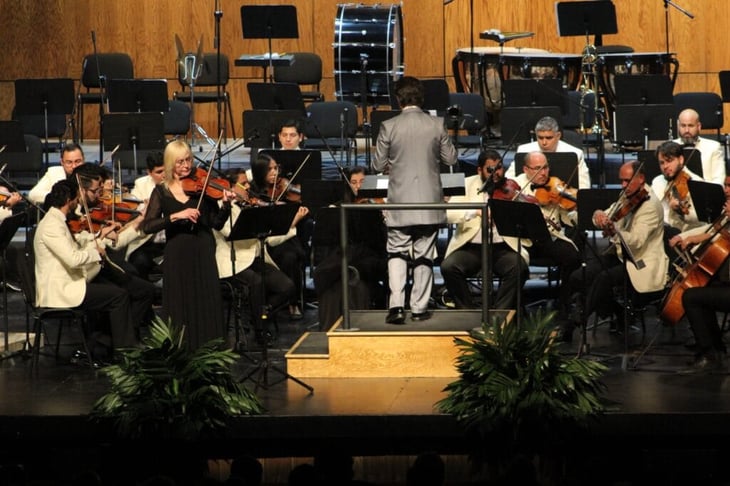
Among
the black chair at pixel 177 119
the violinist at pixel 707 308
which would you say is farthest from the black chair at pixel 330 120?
the violinist at pixel 707 308

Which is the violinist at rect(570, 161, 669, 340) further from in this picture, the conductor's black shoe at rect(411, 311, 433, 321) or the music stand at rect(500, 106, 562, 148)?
the music stand at rect(500, 106, 562, 148)

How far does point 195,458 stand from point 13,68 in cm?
815

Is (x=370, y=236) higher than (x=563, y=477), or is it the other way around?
(x=370, y=236)

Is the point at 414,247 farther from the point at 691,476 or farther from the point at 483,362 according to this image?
the point at 691,476

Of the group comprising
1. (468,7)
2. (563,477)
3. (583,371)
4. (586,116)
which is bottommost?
(563,477)

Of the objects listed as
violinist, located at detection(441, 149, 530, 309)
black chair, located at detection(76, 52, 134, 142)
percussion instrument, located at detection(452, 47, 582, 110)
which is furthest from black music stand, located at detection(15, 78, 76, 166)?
violinist, located at detection(441, 149, 530, 309)

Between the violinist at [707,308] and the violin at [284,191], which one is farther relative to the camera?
the violin at [284,191]

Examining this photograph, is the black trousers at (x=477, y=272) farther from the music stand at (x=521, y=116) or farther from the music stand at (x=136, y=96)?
the music stand at (x=136, y=96)

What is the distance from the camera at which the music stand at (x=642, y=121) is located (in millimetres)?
9078

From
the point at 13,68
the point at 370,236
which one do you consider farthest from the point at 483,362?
the point at 13,68

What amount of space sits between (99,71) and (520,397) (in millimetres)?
6722

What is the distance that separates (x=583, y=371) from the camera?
6145 millimetres

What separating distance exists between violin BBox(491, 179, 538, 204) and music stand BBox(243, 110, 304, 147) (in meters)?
1.89

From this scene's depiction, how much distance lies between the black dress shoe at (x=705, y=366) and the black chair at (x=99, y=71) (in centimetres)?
621
